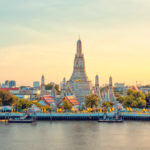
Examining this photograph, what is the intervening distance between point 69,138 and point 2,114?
176 feet

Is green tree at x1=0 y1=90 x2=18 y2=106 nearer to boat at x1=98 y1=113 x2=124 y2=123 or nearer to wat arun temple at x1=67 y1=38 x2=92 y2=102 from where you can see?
wat arun temple at x1=67 y1=38 x2=92 y2=102

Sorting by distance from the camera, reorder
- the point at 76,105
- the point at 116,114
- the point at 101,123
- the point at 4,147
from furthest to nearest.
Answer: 1. the point at 76,105
2. the point at 116,114
3. the point at 101,123
4. the point at 4,147

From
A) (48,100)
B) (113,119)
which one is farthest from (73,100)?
(113,119)

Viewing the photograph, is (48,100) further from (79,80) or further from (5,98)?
(79,80)

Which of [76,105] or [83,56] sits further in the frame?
[83,56]

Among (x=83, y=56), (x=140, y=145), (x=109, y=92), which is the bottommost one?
(x=140, y=145)

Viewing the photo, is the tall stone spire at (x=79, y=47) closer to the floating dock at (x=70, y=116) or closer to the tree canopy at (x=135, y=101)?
the tree canopy at (x=135, y=101)

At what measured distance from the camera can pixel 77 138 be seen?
81.1 meters

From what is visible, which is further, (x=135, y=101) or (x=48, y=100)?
(x=48, y=100)

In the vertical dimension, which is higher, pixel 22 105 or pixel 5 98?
pixel 5 98

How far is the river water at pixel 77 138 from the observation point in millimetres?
71938

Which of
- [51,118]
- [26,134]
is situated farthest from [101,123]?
[26,134]

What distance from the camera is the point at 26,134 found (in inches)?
3433

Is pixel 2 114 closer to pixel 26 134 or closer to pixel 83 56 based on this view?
pixel 26 134
